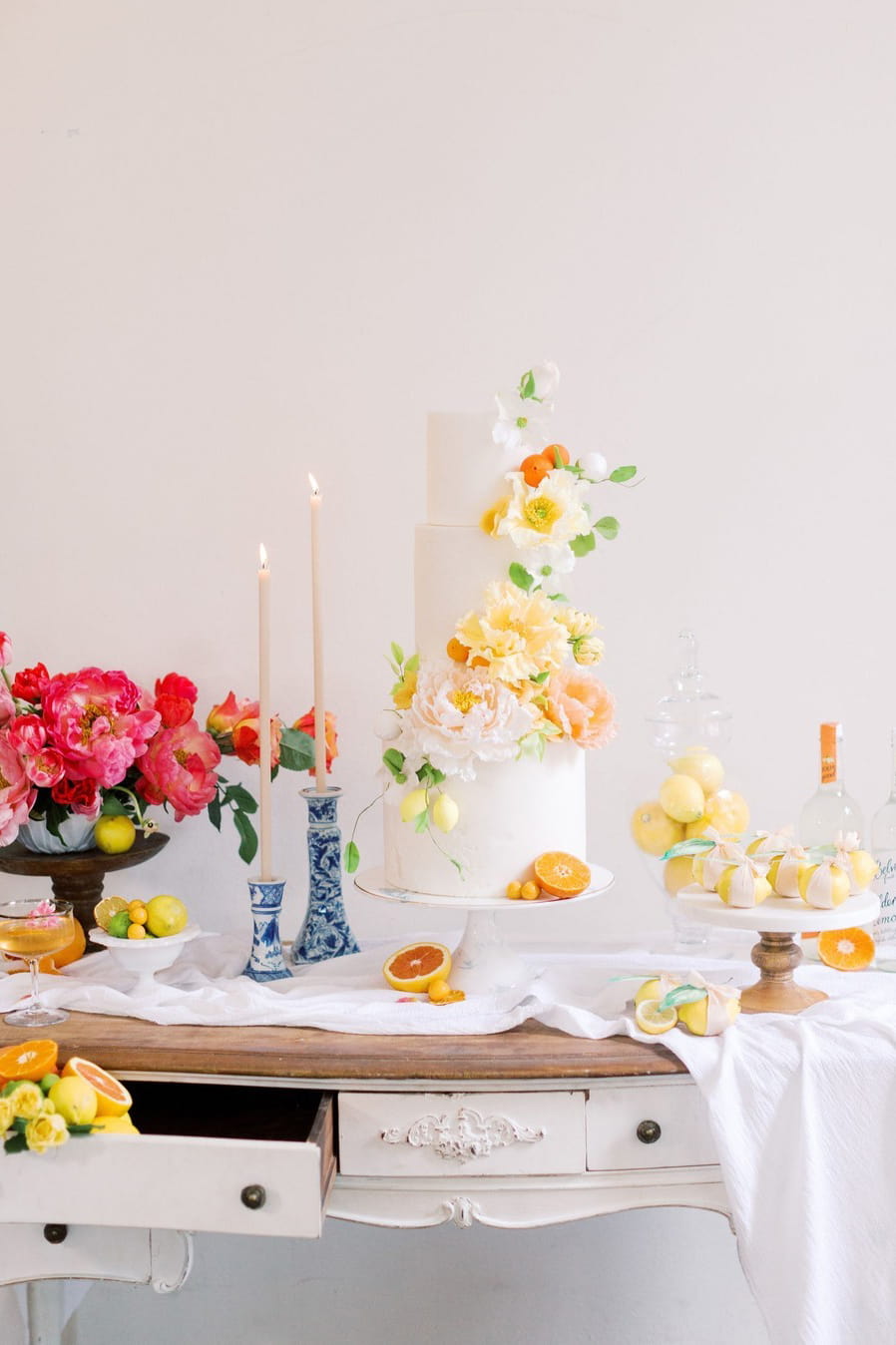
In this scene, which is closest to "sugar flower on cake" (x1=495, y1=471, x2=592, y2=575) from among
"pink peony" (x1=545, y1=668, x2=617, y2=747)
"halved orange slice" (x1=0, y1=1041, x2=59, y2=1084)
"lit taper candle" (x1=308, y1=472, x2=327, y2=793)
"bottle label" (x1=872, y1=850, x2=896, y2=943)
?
"pink peony" (x1=545, y1=668, x2=617, y2=747)

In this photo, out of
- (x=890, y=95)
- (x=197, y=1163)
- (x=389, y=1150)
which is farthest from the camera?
(x=890, y=95)

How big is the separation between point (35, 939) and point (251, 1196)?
330 millimetres

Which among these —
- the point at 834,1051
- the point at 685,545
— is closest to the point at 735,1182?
the point at 834,1051

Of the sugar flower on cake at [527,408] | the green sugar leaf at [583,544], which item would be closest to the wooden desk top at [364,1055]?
the green sugar leaf at [583,544]

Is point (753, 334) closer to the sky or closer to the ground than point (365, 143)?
closer to the ground

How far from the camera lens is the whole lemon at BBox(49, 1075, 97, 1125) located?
1.04m

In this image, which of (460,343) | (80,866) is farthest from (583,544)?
(80,866)

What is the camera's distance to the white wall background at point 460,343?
5.05 feet

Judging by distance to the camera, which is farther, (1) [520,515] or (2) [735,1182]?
(1) [520,515]

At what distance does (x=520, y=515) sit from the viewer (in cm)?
120

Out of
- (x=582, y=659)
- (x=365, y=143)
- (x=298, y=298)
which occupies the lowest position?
(x=582, y=659)

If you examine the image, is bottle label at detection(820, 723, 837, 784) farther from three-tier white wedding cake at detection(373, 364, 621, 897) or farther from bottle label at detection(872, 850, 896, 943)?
three-tier white wedding cake at detection(373, 364, 621, 897)

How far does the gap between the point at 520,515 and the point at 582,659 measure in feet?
0.49

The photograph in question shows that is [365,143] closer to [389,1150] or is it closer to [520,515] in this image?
[520,515]
